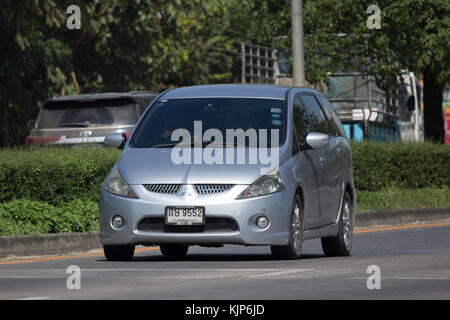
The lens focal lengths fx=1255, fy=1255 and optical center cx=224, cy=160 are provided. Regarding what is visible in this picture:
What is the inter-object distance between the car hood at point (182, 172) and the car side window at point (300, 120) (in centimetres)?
92

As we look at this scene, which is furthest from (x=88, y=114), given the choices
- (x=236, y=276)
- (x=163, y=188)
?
(x=236, y=276)

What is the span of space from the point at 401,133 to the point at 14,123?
1863 centimetres

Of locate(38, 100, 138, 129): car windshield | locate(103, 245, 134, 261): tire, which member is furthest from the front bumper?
locate(38, 100, 138, 129): car windshield

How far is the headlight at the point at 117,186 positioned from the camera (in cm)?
1224

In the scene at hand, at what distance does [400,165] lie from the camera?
1003 inches

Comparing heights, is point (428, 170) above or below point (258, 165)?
below

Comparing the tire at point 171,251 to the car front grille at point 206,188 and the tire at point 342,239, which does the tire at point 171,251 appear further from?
the car front grille at point 206,188

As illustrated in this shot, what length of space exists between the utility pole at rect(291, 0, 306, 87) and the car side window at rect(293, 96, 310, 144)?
831 centimetres

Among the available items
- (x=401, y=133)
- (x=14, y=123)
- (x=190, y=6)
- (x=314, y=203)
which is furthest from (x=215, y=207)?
(x=401, y=133)

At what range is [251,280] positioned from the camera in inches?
396

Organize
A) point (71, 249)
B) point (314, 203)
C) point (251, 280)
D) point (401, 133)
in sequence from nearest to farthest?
point (251, 280)
point (314, 203)
point (71, 249)
point (401, 133)

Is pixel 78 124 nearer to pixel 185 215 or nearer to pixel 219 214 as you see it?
pixel 185 215

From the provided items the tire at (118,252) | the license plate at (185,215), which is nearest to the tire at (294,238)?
the license plate at (185,215)
